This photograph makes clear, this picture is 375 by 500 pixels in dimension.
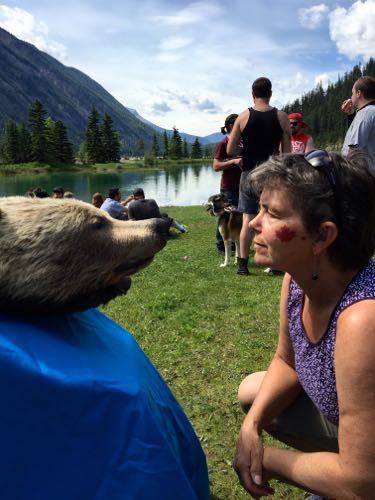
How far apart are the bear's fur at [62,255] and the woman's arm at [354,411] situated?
1.10 meters

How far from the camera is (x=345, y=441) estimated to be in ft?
5.73

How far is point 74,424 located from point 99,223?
3.32 ft

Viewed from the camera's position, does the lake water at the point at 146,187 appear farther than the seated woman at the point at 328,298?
Yes

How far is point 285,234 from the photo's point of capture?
1.89 meters

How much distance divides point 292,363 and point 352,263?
0.84 meters

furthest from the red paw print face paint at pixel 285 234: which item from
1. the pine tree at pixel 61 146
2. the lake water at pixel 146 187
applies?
the pine tree at pixel 61 146

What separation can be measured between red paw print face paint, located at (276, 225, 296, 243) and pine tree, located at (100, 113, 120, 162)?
102319mm

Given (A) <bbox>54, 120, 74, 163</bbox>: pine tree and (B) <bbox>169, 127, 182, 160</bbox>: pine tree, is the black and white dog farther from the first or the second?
(B) <bbox>169, 127, 182, 160</bbox>: pine tree

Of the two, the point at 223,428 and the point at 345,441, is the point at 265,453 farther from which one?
the point at 223,428

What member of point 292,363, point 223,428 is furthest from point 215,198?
point 292,363

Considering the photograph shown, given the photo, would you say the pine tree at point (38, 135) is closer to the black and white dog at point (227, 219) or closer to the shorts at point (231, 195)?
the shorts at point (231, 195)

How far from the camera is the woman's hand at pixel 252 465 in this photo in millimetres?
2146

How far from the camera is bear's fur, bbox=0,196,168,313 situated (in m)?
1.74

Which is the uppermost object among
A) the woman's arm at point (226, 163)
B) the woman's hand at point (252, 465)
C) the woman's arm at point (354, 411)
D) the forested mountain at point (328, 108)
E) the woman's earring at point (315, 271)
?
the forested mountain at point (328, 108)
